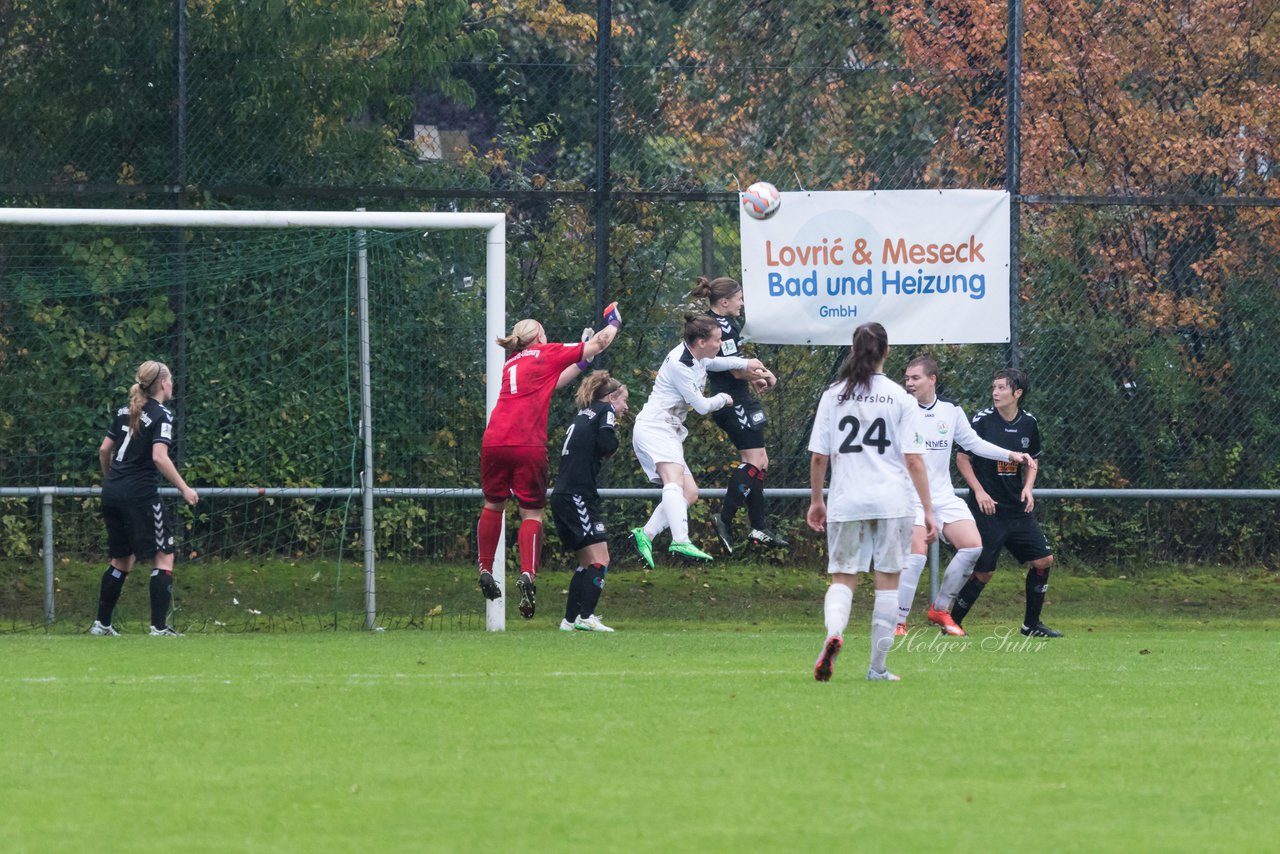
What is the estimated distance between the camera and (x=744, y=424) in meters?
12.6

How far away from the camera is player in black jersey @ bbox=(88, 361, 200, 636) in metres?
12.1

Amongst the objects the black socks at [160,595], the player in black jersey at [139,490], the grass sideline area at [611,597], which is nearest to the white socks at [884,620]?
the grass sideline area at [611,597]

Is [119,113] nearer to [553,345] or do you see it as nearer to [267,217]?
[267,217]

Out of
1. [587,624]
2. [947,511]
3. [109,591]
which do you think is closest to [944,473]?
[947,511]

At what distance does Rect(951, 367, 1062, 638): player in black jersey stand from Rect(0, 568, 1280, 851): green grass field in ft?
3.99

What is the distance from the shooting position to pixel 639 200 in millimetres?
13922

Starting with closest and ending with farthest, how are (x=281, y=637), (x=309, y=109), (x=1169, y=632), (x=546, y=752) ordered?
(x=546, y=752) < (x=281, y=637) < (x=1169, y=632) < (x=309, y=109)

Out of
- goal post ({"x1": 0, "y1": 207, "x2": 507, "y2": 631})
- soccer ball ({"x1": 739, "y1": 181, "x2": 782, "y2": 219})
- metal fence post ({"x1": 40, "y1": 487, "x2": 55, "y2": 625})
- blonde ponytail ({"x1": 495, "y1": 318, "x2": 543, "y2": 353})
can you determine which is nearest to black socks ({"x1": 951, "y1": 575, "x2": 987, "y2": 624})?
goal post ({"x1": 0, "y1": 207, "x2": 507, "y2": 631})

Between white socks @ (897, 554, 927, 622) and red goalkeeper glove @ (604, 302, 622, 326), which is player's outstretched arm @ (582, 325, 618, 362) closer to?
red goalkeeper glove @ (604, 302, 622, 326)

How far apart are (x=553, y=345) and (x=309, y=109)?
3.30m

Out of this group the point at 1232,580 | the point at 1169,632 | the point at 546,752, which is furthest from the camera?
the point at 1232,580

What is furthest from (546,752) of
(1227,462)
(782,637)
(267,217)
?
(1227,462)

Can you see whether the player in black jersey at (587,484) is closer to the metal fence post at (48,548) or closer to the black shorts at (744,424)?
the black shorts at (744,424)

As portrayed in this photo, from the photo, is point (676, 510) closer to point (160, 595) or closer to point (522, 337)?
point (522, 337)
